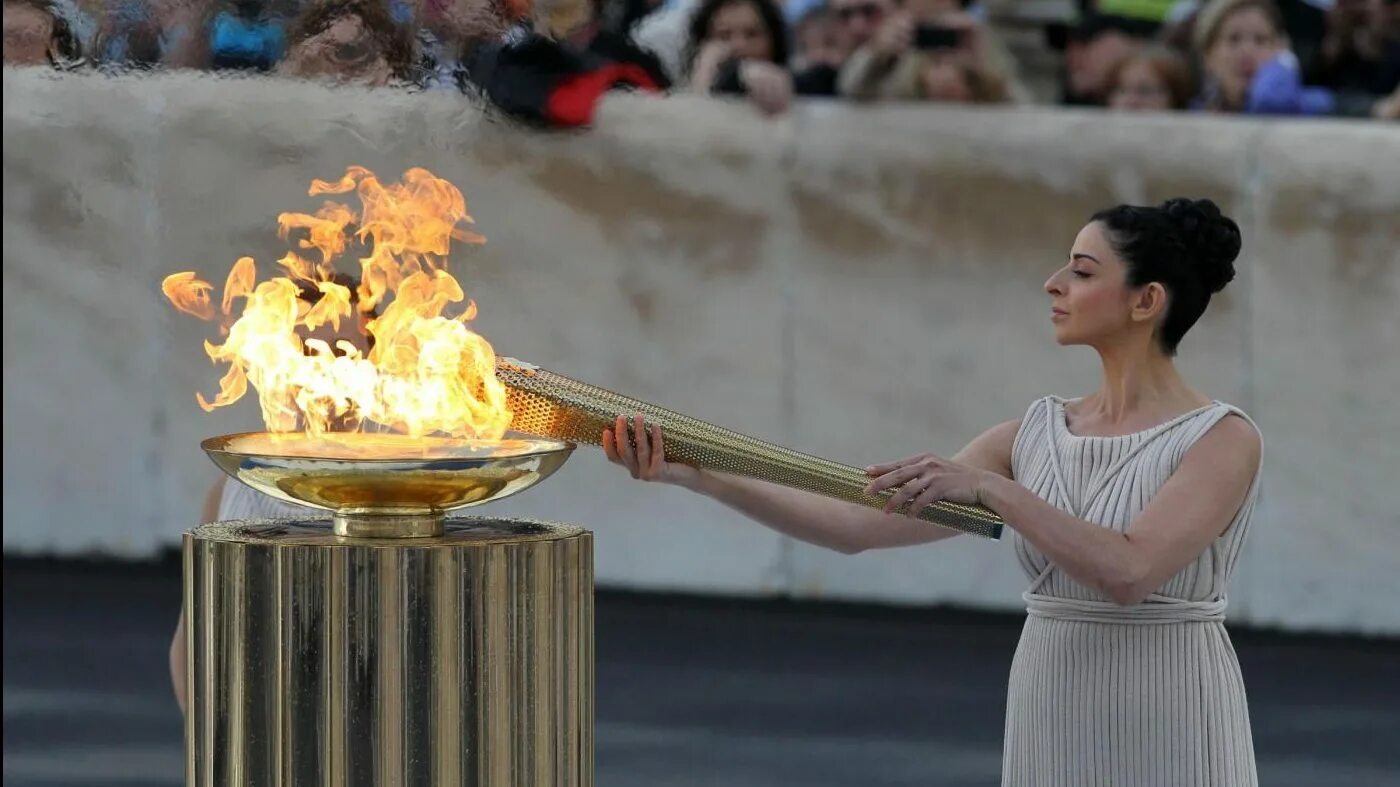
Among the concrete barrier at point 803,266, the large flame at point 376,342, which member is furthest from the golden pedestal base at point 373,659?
the concrete barrier at point 803,266

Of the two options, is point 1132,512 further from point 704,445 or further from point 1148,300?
point 704,445

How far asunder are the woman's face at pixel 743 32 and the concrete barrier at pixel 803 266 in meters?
0.23

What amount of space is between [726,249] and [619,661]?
54.4 inches

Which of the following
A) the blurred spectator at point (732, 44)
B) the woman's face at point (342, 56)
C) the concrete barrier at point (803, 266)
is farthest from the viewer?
the blurred spectator at point (732, 44)

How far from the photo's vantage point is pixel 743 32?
25.7 ft

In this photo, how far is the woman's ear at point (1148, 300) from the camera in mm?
3473

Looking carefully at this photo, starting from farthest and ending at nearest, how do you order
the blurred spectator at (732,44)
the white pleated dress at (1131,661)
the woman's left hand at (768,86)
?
the blurred spectator at (732,44) → the woman's left hand at (768,86) → the white pleated dress at (1131,661)

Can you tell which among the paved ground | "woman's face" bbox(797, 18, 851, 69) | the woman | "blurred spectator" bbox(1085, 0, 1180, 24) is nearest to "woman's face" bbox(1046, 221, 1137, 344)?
the woman

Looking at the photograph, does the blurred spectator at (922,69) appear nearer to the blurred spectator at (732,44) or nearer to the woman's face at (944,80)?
the woman's face at (944,80)

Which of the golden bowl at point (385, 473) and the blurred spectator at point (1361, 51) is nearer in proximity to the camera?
the golden bowl at point (385, 473)

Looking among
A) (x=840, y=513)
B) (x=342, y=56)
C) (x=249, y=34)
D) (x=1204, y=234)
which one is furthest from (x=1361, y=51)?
(x=840, y=513)

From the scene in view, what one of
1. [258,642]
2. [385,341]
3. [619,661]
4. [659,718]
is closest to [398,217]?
[385,341]

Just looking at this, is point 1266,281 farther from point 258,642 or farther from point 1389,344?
point 258,642

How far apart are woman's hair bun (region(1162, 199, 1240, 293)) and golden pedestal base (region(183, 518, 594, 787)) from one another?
109 cm
